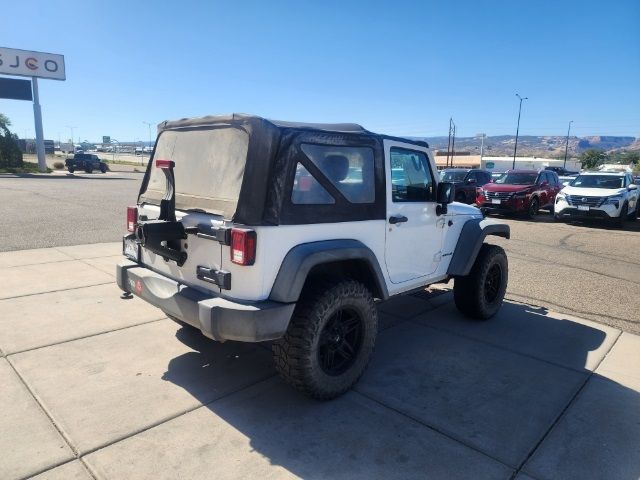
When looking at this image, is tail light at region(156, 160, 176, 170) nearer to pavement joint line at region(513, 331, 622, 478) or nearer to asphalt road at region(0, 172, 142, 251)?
pavement joint line at region(513, 331, 622, 478)

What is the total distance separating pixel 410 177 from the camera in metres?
4.01

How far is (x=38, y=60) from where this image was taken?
35.8 metres

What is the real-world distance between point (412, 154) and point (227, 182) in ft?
5.86

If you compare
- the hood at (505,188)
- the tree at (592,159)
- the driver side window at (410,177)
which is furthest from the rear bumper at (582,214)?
the tree at (592,159)

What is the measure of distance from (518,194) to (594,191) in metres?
2.09

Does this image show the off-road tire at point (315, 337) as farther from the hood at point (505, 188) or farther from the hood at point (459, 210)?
the hood at point (505, 188)

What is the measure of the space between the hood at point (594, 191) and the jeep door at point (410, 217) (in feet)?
36.3

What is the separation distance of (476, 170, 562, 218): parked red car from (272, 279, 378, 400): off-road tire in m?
12.6

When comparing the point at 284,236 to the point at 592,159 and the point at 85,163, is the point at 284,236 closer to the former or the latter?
the point at 85,163

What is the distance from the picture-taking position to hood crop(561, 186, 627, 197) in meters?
13.0

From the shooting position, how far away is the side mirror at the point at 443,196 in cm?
416

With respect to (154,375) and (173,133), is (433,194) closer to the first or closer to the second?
(173,133)

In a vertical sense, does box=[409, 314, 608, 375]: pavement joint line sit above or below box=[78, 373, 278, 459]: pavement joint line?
below

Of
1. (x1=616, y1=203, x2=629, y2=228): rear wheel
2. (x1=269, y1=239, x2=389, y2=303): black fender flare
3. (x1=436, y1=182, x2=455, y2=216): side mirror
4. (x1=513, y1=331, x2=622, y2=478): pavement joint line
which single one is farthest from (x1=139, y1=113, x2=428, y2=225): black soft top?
(x1=616, y1=203, x2=629, y2=228): rear wheel
